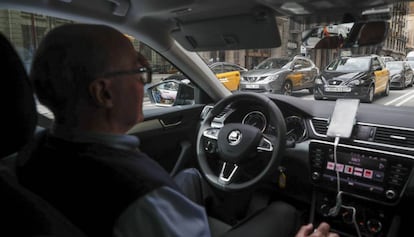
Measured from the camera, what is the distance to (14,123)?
3.25ft

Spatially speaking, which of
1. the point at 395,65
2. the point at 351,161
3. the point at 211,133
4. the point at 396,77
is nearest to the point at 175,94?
the point at 211,133

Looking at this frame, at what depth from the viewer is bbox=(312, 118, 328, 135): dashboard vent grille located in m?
2.31

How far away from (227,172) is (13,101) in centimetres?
142

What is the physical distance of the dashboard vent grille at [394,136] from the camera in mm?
2027

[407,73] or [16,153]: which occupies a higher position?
[407,73]

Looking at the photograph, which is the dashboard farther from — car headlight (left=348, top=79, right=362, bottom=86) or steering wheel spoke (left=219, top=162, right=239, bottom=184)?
car headlight (left=348, top=79, right=362, bottom=86)

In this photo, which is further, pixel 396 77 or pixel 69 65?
pixel 396 77

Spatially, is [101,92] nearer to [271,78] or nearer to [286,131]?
[286,131]

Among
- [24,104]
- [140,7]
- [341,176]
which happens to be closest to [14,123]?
[24,104]

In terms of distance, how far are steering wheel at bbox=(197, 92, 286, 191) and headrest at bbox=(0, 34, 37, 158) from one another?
1255 mm

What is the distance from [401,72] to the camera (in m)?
5.35

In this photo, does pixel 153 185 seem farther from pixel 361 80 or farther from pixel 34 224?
pixel 361 80

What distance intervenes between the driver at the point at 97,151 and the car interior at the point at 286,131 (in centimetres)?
102

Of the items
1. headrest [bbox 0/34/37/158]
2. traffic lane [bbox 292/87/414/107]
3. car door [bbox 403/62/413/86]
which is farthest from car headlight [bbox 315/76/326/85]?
headrest [bbox 0/34/37/158]
